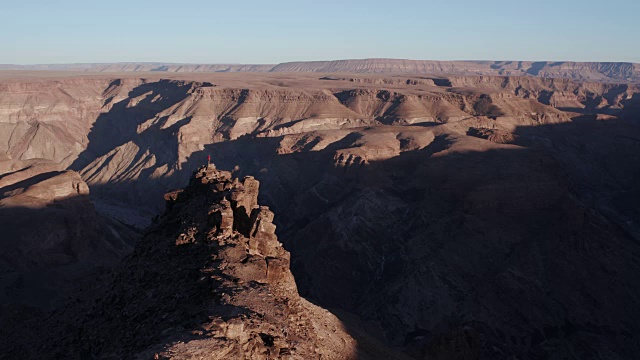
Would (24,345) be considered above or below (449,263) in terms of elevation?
above

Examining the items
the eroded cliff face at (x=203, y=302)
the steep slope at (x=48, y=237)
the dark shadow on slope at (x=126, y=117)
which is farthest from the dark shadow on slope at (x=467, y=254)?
the dark shadow on slope at (x=126, y=117)

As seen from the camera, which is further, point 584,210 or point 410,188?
point 410,188

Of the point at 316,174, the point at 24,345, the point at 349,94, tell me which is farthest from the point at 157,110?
the point at 24,345

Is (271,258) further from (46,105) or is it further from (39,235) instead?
(46,105)

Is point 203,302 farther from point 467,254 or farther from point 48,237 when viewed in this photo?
point 48,237

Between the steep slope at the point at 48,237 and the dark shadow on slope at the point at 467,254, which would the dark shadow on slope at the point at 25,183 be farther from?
the dark shadow on slope at the point at 467,254

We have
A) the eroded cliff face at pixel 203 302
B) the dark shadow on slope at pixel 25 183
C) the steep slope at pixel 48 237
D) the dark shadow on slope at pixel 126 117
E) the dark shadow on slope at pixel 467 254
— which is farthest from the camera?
the dark shadow on slope at pixel 126 117
